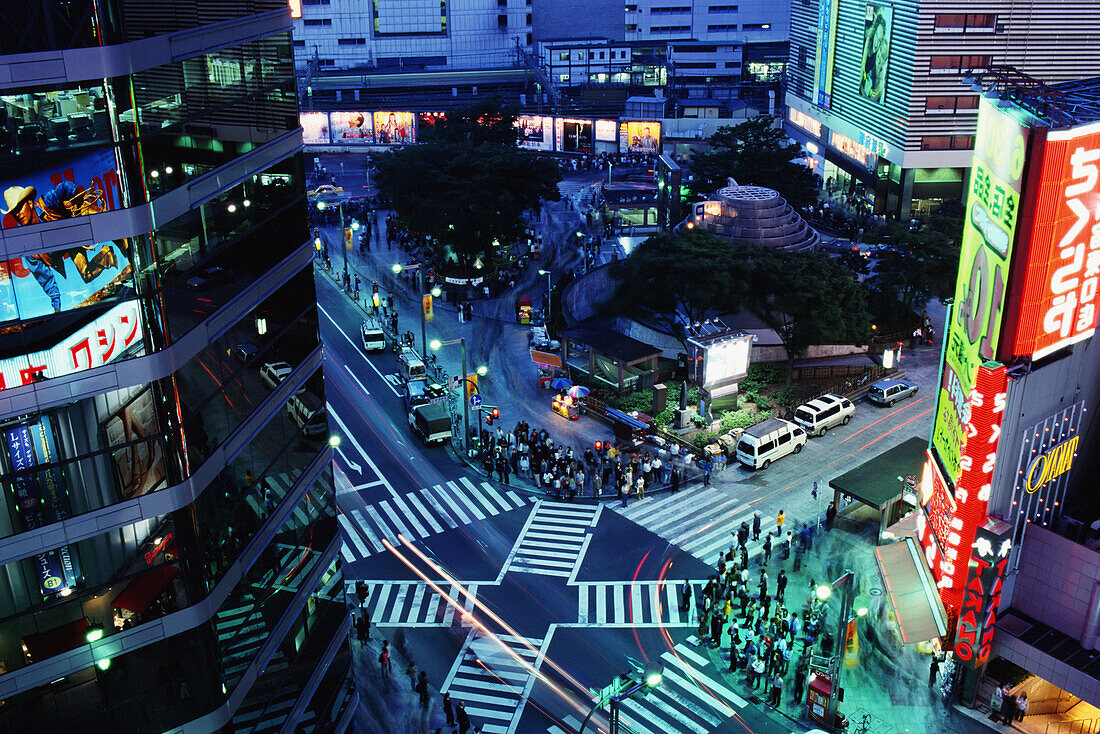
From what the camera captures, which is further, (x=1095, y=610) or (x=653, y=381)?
(x=653, y=381)

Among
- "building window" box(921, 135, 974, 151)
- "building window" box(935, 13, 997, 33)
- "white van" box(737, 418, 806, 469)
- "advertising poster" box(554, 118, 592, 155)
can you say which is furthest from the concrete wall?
"advertising poster" box(554, 118, 592, 155)

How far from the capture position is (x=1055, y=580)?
36.3 meters

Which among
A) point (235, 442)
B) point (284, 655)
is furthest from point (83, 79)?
point (284, 655)

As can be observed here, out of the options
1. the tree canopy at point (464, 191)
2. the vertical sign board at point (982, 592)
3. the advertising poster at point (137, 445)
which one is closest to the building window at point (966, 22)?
the tree canopy at point (464, 191)

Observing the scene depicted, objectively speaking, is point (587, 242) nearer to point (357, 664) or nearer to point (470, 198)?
point (470, 198)

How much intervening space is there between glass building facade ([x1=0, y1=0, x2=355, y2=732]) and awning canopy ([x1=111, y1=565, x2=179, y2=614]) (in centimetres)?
4

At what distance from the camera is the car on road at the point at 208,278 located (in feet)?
71.9

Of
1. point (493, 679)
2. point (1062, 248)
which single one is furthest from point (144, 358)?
point (1062, 248)

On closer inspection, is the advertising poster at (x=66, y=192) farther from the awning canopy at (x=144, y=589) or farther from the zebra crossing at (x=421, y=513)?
the zebra crossing at (x=421, y=513)

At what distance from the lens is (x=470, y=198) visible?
85.5 metres

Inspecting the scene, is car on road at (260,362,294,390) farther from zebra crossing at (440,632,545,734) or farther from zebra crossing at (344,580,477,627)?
zebra crossing at (344,580,477,627)

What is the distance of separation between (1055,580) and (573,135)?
10584 cm

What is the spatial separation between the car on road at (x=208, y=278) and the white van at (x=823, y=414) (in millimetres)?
43399

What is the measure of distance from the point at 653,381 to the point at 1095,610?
3298cm
